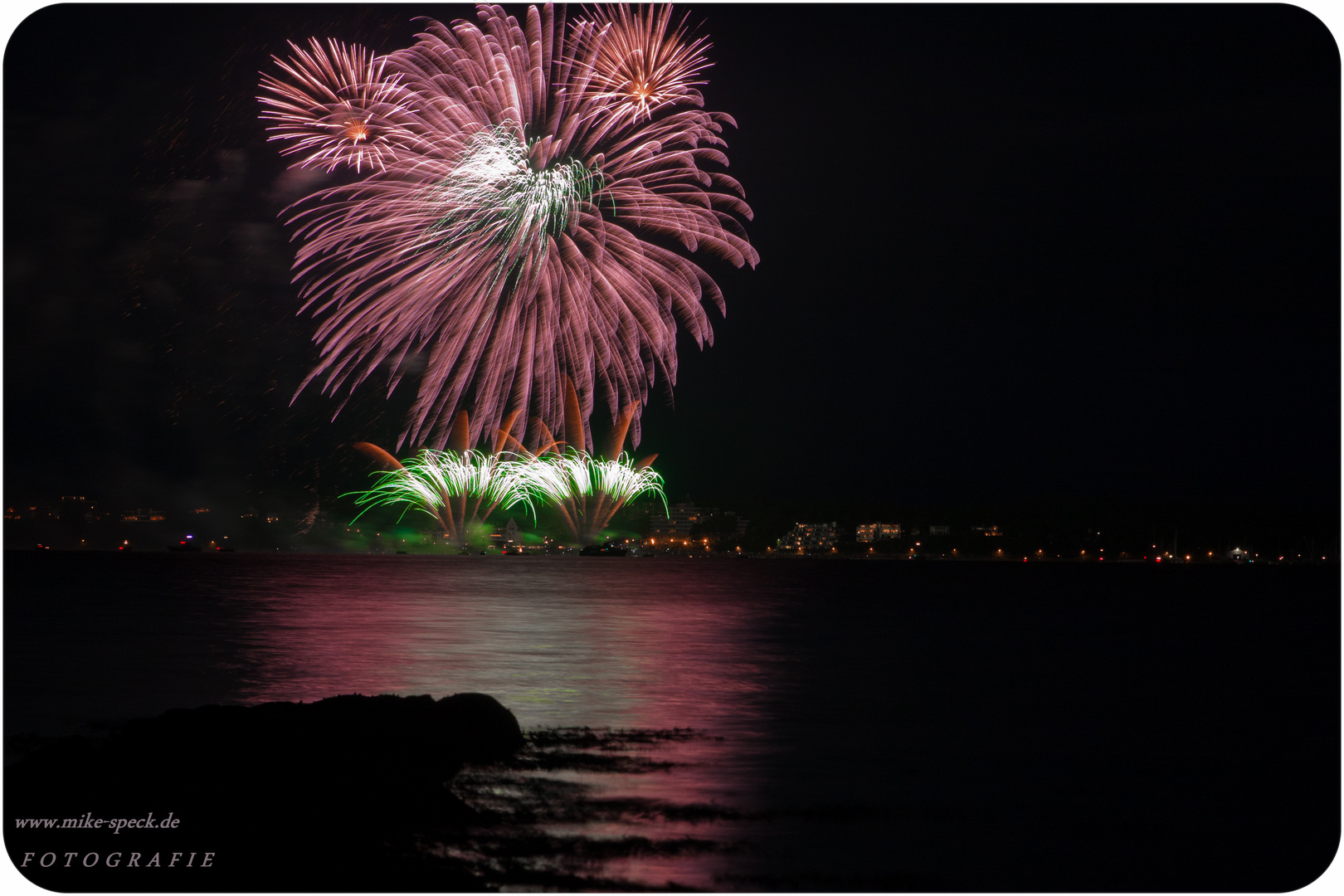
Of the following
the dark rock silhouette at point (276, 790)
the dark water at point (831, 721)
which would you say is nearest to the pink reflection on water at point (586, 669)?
the dark water at point (831, 721)

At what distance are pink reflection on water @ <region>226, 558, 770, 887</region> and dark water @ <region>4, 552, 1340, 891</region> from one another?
139mm

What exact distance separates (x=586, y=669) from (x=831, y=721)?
1151 cm

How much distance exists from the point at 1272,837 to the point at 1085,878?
5.09 m

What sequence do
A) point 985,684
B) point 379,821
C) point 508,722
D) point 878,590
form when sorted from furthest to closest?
point 878,590, point 985,684, point 508,722, point 379,821

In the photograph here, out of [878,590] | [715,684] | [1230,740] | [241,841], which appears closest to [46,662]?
[715,684]

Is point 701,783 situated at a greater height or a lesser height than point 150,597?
greater

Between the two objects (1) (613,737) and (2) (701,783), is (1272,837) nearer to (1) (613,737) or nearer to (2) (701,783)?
(2) (701,783)

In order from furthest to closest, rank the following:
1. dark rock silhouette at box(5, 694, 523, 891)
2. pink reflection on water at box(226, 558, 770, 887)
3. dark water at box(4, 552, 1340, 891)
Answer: pink reflection on water at box(226, 558, 770, 887), dark water at box(4, 552, 1340, 891), dark rock silhouette at box(5, 694, 523, 891)

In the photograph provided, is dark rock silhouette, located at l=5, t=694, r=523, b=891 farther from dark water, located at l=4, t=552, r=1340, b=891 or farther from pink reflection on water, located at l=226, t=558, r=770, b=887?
pink reflection on water, located at l=226, t=558, r=770, b=887

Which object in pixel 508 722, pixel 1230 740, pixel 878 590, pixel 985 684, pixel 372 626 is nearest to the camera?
pixel 508 722

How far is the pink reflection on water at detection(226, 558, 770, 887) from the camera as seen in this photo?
57.0 feet

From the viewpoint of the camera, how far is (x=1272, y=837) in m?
17.4

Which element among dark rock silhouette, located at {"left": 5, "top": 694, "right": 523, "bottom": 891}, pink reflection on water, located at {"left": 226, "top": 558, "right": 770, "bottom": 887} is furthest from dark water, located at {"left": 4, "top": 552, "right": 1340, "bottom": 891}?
dark rock silhouette, located at {"left": 5, "top": 694, "right": 523, "bottom": 891}

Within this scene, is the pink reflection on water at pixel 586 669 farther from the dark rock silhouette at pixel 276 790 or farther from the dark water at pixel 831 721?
the dark rock silhouette at pixel 276 790
